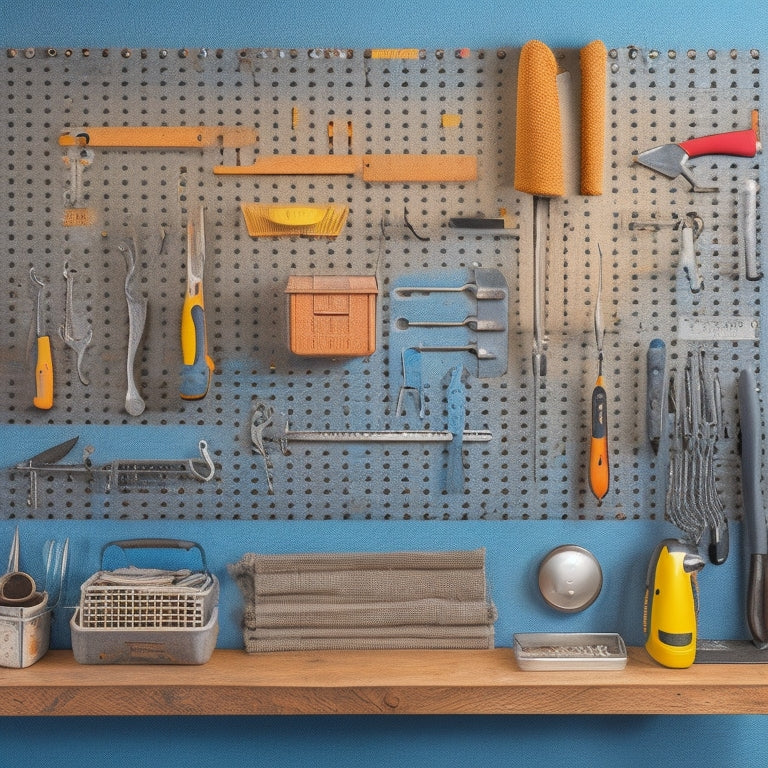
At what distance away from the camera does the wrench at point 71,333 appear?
1.99 metres

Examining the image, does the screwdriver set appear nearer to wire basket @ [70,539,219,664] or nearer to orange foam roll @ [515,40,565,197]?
orange foam roll @ [515,40,565,197]

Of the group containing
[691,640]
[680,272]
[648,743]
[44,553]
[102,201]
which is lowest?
[648,743]

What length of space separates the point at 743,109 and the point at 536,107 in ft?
1.73

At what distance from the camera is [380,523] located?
6.63ft

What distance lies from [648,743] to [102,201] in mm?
1833

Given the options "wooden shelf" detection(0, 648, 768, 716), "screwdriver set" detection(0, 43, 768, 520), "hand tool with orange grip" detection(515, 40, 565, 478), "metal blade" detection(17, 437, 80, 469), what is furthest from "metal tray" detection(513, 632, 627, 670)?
"metal blade" detection(17, 437, 80, 469)

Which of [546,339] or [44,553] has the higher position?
[546,339]

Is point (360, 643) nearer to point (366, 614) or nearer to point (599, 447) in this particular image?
point (366, 614)

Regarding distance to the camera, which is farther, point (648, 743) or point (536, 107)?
point (648, 743)

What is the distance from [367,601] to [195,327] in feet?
2.47

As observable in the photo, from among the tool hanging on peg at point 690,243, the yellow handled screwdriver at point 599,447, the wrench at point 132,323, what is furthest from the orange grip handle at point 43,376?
the tool hanging on peg at point 690,243

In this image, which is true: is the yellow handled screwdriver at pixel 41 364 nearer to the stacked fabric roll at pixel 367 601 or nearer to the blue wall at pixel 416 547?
the blue wall at pixel 416 547

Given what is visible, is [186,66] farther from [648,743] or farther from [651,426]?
[648,743]

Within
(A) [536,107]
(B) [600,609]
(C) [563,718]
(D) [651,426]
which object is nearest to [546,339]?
(D) [651,426]
